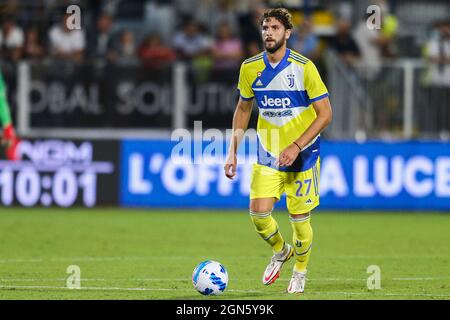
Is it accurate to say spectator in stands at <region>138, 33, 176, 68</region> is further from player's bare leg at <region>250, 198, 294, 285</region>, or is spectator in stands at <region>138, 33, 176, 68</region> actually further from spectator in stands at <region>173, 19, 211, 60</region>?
player's bare leg at <region>250, 198, 294, 285</region>

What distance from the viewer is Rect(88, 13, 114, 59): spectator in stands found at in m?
20.7

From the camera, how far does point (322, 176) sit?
1981 cm

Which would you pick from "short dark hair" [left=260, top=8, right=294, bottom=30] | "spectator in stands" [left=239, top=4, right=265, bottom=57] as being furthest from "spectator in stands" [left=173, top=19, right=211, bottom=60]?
"short dark hair" [left=260, top=8, right=294, bottom=30]

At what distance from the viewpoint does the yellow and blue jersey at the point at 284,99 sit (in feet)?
34.4

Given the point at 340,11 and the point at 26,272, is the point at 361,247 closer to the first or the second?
the point at 26,272

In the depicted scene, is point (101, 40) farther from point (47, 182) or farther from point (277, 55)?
point (277, 55)

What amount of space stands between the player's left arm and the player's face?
25.7 inches

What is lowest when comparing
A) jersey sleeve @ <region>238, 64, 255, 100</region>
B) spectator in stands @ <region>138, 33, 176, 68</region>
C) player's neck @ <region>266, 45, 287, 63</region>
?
jersey sleeve @ <region>238, 64, 255, 100</region>

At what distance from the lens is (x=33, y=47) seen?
20.5 m

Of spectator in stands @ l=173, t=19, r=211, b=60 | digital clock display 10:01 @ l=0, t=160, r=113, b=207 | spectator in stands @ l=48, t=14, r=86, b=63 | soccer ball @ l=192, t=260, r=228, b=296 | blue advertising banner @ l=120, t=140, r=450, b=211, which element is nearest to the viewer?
soccer ball @ l=192, t=260, r=228, b=296

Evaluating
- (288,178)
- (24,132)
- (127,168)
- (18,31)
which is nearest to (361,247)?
(288,178)

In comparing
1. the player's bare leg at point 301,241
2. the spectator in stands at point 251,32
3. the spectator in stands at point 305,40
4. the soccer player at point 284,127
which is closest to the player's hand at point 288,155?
the soccer player at point 284,127

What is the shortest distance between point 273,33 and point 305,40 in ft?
33.5

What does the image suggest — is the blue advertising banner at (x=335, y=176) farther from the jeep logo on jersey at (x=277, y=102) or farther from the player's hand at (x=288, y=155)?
the player's hand at (x=288, y=155)
